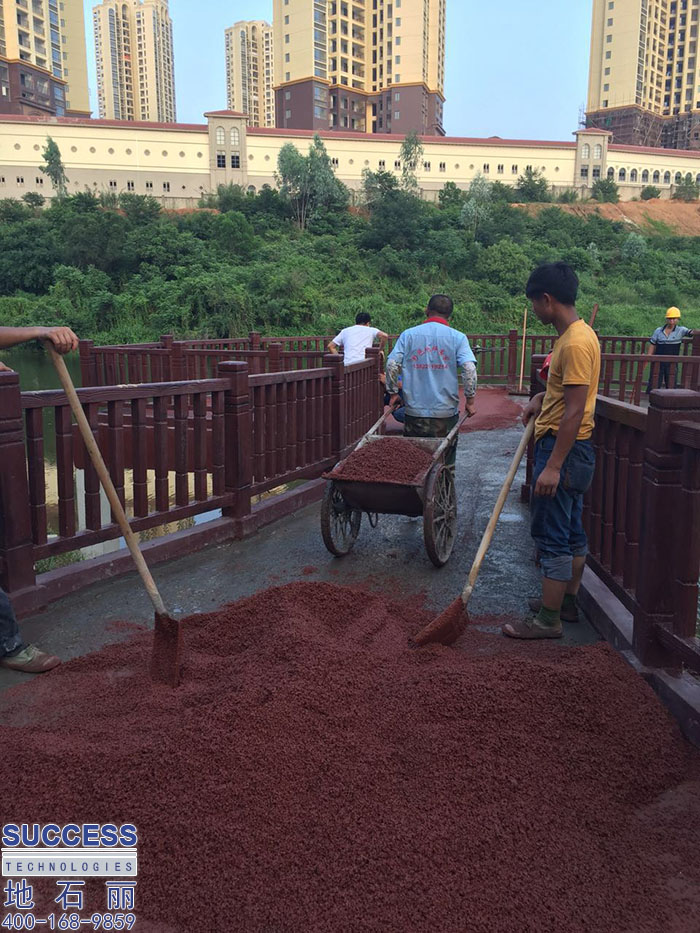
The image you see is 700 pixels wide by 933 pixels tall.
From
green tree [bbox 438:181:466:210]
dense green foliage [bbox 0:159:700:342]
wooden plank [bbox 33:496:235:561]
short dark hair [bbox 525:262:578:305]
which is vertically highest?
green tree [bbox 438:181:466:210]

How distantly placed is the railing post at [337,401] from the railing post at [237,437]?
166cm

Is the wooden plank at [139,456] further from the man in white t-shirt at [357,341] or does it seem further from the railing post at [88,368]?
the railing post at [88,368]

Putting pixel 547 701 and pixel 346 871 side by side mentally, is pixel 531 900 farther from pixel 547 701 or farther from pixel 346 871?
pixel 547 701

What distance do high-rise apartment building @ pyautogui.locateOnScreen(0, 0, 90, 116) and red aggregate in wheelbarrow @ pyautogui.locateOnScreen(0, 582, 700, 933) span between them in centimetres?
7726

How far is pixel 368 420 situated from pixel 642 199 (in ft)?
215

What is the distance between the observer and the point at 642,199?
A: 64.7 m

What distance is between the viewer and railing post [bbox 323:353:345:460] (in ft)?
23.3

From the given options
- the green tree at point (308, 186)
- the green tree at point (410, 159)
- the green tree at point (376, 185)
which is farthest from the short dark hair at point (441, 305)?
the green tree at point (410, 159)

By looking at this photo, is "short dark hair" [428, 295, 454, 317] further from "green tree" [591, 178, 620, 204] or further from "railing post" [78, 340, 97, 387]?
"green tree" [591, 178, 620, 204]

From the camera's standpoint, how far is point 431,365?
5.50 meters

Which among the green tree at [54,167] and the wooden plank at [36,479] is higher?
the green tree at [54,167]

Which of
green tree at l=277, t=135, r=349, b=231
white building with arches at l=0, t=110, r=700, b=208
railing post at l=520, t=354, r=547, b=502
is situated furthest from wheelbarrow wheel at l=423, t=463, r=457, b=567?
white building with arches at l=0, t=110, r=700, b=208

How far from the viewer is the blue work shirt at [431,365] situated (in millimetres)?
5457

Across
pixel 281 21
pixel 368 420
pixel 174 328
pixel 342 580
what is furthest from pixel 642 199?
pixel 342 580
